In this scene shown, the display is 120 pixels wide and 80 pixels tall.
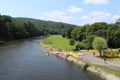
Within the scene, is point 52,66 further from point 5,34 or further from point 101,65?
point 5,34

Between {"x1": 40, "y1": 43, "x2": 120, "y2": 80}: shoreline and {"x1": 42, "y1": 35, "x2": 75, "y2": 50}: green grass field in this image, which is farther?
{"x1": 42, "y1": 35, "x2": 75, "y2": 50}: green grass field

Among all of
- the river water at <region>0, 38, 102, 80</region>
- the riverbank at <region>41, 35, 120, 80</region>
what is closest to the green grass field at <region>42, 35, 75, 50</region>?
the riverbank at <region>41, 35, 120, 80</region>

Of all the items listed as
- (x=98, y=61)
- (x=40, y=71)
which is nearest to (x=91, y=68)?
(x=98, y=61)

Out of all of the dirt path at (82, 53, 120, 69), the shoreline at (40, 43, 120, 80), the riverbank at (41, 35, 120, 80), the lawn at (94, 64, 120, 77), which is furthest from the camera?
the dirt path at (82, 53, 120, 69)

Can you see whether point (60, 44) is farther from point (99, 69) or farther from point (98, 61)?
point (99, 69)

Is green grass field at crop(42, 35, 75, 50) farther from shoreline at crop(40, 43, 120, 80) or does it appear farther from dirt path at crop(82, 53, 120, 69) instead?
dirt path at crop(82, 53, 120, 69)

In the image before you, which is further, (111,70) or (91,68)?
(91,68)

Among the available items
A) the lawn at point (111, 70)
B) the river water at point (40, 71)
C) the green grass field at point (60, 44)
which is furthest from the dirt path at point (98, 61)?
the green grass field at point (60, 44)

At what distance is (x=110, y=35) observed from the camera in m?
106

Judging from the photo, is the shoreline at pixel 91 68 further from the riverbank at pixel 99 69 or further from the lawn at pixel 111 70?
the lawn at pixel 111 70

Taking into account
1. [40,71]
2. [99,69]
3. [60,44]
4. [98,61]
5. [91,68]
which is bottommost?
[40,71]

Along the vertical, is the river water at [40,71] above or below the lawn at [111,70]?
below

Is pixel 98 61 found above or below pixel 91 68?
above

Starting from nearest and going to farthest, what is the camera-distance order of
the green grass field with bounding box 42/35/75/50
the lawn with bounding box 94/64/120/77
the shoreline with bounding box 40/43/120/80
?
the shoreline with bounding box 40/43/120/80 < the lawn with bounding box 94/64/120/77 < the green grass field with bounding box 42/35/75/50
